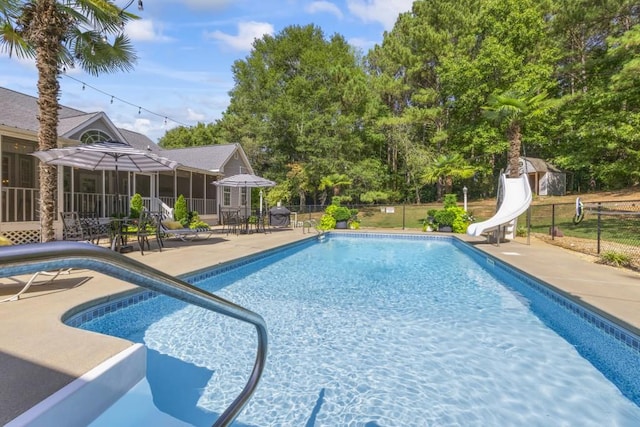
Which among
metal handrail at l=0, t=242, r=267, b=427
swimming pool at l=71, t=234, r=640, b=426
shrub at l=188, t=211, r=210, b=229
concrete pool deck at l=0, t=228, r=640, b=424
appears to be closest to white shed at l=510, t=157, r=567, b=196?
concrete pool deck at l=0, t=228, r=640, b=424

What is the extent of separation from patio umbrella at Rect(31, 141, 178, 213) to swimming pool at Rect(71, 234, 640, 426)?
12.0 feet

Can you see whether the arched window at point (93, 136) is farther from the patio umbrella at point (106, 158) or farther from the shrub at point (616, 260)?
the shrub at point (616, 260)

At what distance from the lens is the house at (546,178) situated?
25875mm

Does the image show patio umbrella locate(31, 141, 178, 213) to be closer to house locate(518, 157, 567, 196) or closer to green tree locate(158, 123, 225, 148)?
house locate(518, 157, 567, 196)

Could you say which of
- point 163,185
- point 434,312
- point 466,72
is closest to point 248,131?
point 163,185

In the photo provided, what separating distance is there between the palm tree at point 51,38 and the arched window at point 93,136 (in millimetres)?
3821

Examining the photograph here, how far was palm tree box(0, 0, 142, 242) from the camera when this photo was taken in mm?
7043

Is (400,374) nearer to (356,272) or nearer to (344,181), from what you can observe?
(356,272)

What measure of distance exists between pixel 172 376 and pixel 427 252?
1012 centimetres

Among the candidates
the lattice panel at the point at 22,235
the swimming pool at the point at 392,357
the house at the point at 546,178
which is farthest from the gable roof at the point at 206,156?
the house at the point at 546,178

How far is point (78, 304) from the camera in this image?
4.42 metres

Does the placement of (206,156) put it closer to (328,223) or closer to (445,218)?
(328,223)

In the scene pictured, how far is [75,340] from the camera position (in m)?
3.26

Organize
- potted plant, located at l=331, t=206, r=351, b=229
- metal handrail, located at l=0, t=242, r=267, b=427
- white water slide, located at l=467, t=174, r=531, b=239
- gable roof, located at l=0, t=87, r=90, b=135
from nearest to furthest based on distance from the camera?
metal handrail, located at l=0, t=242, r=267, b=427 → gable roof, located at l=0, t=87, r=90, b=135 → white water slide, located at l=467, t=174, r=531, b=239 → potted plant, located at l=331, t=206, r=351, b=229
